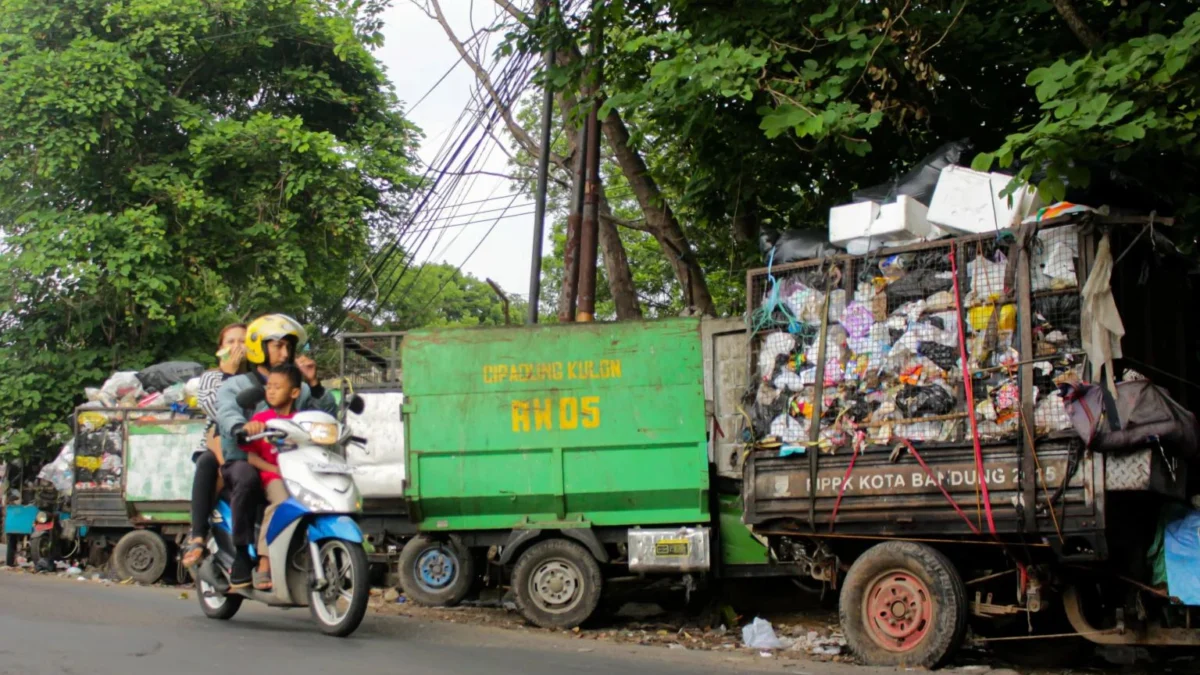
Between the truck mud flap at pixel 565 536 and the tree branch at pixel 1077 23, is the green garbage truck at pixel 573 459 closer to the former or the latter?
the truck mud flap at pixel 565 536

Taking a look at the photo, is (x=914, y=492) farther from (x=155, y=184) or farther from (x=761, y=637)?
(x=155, y=184)

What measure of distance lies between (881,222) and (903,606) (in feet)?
7.75

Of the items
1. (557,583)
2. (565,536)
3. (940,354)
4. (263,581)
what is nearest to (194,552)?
(263,581)

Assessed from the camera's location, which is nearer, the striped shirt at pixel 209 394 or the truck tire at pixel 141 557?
the striped shirt at pixel 209 394

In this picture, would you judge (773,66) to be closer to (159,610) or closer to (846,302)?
(846,302)

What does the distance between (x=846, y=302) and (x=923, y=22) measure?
2.94 meters

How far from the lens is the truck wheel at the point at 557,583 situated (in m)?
9.15

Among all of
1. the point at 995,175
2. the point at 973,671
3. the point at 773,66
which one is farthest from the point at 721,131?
the point at 973,671

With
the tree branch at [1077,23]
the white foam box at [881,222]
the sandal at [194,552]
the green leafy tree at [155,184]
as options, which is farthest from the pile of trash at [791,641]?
the green leafy tree at [155,184]

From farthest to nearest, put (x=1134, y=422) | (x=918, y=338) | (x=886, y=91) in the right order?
(x=886, y=91) → (x=918, y=338) → (x=1134, y=422)

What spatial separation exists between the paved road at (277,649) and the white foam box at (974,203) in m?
2.72

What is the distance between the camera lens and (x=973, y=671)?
280 inches

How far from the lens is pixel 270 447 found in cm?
720

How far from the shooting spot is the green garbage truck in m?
9.23
